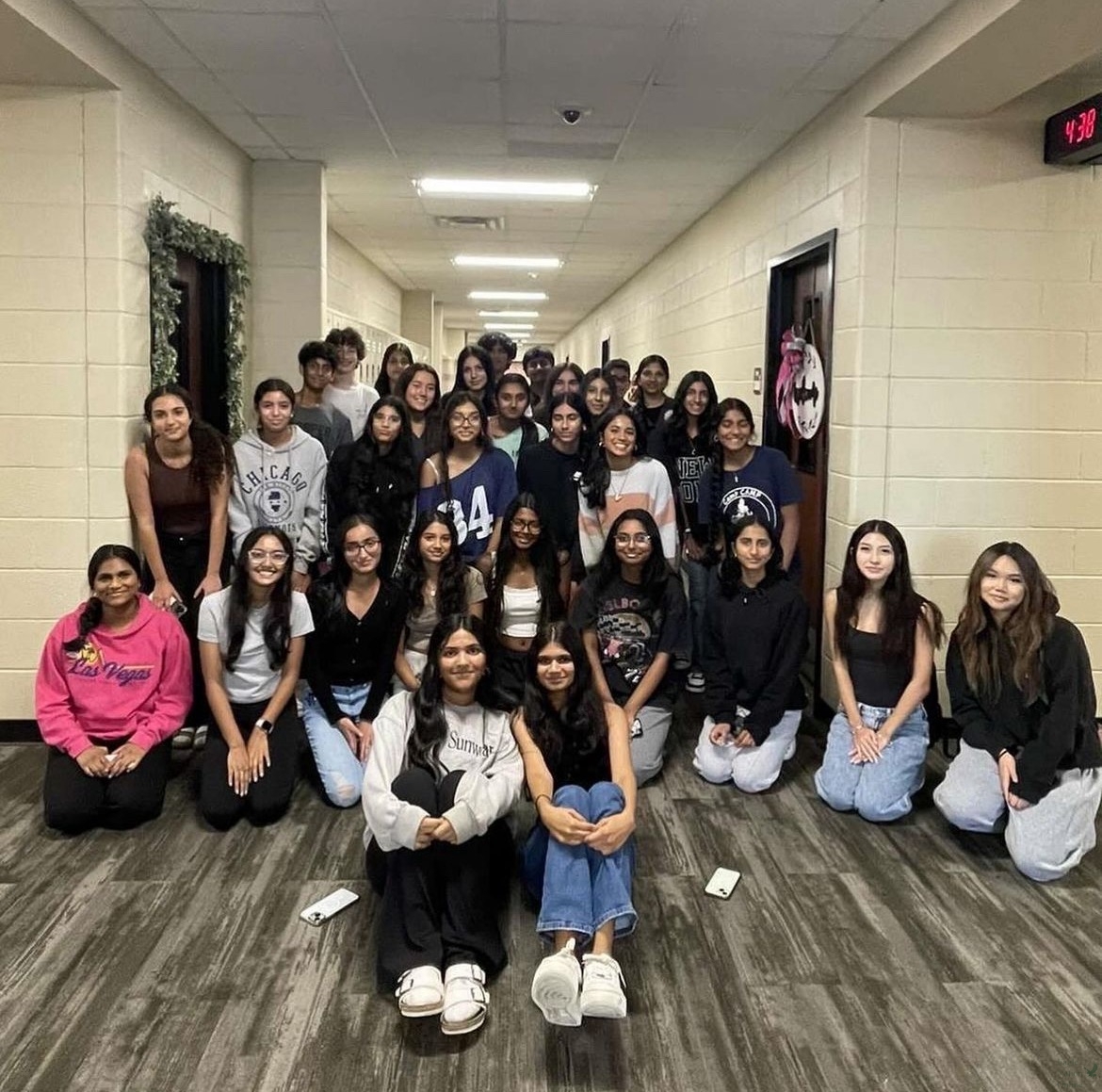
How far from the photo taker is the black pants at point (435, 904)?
8.01 ft

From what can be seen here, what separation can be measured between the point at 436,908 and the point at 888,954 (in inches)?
47.0

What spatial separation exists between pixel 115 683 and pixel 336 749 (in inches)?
31.0

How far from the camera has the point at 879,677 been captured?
3650mm

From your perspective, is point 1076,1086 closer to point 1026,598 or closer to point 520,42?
point 1026,598

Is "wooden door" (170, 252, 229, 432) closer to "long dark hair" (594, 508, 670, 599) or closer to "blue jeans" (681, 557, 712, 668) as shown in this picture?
"long dark hair" (594, 508, 670, 599)

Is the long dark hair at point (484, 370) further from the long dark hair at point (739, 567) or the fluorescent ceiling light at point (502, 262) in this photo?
the fluorescent ceiling light at point (502, 262)

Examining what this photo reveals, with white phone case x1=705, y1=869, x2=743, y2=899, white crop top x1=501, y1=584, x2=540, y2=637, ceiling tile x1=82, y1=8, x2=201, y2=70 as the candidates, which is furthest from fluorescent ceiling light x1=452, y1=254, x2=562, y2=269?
white phone case x1=705, y1=869, x2=743, y2=899

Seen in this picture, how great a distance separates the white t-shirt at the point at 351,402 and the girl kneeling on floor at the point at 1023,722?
9.42 feet

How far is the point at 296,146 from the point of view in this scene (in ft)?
17.3

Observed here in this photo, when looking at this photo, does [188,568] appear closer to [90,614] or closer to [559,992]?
[90,614]

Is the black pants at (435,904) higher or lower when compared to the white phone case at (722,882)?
higher

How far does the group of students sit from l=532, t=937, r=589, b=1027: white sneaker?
8 centimetres

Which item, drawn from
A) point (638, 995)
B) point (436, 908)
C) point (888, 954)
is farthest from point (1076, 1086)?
point (436, 908)

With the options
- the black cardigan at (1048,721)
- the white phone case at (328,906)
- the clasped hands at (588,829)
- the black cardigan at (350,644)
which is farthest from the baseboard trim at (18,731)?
the black cardigan at (1048,721)
